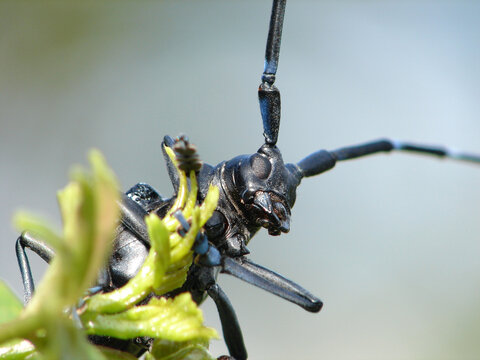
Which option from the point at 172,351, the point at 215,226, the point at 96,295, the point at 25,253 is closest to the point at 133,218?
the point at 215,226

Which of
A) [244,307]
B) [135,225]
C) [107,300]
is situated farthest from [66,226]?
[244,307]

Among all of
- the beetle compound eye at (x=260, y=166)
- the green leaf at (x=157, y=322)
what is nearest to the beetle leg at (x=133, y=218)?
the beetle compound eye at (x=260, y=166)

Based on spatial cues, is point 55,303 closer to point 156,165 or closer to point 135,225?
point 135,225

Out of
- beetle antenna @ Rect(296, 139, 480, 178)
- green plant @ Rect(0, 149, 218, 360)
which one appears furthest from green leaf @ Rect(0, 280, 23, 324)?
beetle antenna @ Rect(296, 139, 480, 178)

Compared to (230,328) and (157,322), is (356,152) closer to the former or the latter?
(230,328)

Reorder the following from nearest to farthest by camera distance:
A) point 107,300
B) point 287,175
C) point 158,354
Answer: point 107,300 < point 158,354 < point 287,175
